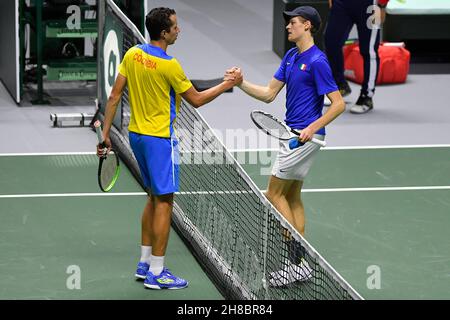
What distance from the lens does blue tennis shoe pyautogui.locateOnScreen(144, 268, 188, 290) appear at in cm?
876

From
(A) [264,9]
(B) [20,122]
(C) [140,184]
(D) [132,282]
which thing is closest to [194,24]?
(A) [264,9]

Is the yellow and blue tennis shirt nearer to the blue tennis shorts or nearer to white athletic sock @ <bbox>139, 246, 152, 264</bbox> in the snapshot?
the blue tennis shorts

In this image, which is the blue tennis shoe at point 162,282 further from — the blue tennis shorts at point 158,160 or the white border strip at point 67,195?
the white border strip at point 67,195

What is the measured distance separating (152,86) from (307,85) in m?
1.13

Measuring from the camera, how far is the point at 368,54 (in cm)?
1395

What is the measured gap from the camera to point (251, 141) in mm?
12680

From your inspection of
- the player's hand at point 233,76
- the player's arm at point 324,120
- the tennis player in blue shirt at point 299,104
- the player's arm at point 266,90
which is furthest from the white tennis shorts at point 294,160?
the player's hand at point 233,76

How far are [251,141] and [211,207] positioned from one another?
281 cm

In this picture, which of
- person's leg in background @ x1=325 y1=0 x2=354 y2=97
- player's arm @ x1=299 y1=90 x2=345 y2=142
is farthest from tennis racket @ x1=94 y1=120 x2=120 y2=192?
person's leg in background @ x1=325 y1=0 x2=354 y2=97

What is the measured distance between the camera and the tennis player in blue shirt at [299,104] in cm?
855

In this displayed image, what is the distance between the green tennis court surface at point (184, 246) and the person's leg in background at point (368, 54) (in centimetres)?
158

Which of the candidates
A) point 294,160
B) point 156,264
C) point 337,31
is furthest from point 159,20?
point 337,31

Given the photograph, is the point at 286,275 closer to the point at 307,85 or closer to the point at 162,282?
the point at 162,282

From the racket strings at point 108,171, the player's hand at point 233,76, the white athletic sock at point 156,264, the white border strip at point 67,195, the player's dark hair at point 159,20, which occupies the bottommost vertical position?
the white border strip at point 67,195
